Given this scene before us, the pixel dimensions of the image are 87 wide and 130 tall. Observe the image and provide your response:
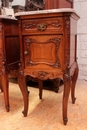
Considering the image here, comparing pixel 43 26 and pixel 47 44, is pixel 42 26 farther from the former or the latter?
pixel 47 44

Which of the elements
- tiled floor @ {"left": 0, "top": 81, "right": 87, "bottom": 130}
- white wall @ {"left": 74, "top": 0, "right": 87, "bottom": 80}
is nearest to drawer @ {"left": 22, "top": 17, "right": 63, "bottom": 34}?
tiled floor @ {"left": 0, "top": 81, "right": 87, "bottom": 130}

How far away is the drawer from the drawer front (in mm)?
40

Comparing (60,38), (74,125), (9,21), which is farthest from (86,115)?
(9,21)

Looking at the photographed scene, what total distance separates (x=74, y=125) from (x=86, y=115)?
6.9 inches

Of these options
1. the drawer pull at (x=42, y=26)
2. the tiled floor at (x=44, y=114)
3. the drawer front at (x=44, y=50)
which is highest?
the drawer pull at (x=42, y=26)

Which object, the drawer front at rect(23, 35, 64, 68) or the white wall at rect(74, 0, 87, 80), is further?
the white wall at rect(74, 0, 87, 80)

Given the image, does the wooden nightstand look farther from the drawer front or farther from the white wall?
the white wall

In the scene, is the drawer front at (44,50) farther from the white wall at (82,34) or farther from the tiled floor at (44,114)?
the white wall at (82,34)

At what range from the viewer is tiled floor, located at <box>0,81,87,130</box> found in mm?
1101

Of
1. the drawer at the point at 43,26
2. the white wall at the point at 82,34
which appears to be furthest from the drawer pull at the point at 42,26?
the white wall at the point at 82,34

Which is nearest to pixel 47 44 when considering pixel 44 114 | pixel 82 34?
pixel 44 114

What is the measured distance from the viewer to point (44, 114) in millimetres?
1267

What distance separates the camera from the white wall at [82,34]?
1.94 meters

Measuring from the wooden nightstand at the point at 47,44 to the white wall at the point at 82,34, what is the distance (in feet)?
3.14
